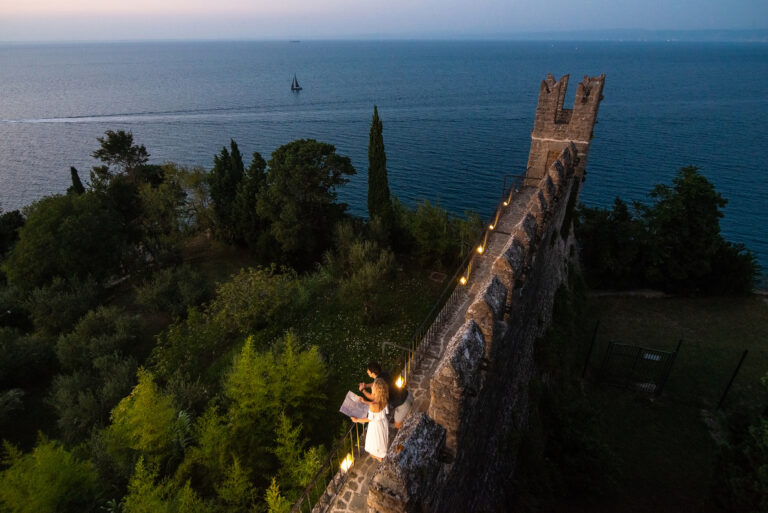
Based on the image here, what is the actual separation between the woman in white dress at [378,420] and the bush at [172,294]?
60.4 ft

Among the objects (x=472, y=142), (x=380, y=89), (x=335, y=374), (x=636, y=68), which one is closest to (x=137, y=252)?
(x=335, y=374)

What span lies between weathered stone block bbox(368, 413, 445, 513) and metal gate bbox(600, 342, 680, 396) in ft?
47.8

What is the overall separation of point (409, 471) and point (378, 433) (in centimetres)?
292

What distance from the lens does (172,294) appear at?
953 inches

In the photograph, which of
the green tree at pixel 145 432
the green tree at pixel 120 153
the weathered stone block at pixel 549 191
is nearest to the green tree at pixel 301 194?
the green tree at pixel 145 432

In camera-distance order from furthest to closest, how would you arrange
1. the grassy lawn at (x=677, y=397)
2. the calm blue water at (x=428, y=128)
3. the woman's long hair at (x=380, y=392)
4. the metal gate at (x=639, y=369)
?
the calm blue water at (x=428, y=128) → the metal gate at (x=639, y=369) → the grassy lawn at (x=677, y=397) → the woman's long hair at (x=380, y=392)

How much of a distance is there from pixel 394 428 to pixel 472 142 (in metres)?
56.1

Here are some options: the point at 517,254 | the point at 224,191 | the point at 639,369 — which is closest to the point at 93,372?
the point at 224,191

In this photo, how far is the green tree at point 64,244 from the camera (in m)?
24.2

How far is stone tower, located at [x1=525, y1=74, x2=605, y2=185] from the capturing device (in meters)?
16.8

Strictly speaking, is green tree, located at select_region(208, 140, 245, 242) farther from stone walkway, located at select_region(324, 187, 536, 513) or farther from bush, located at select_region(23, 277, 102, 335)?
stone walkway, located at select_region(324, 187, 536, 513)

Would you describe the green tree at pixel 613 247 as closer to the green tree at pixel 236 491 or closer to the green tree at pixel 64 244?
the green tree at pixel 236 491

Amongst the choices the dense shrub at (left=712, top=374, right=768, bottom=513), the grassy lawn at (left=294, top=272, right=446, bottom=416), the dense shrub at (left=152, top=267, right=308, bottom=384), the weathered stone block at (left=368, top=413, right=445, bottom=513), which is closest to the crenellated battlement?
the weathered stone block at (left=368, top=413, right=445, bottom=513)

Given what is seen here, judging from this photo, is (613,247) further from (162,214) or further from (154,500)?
(162,214)
